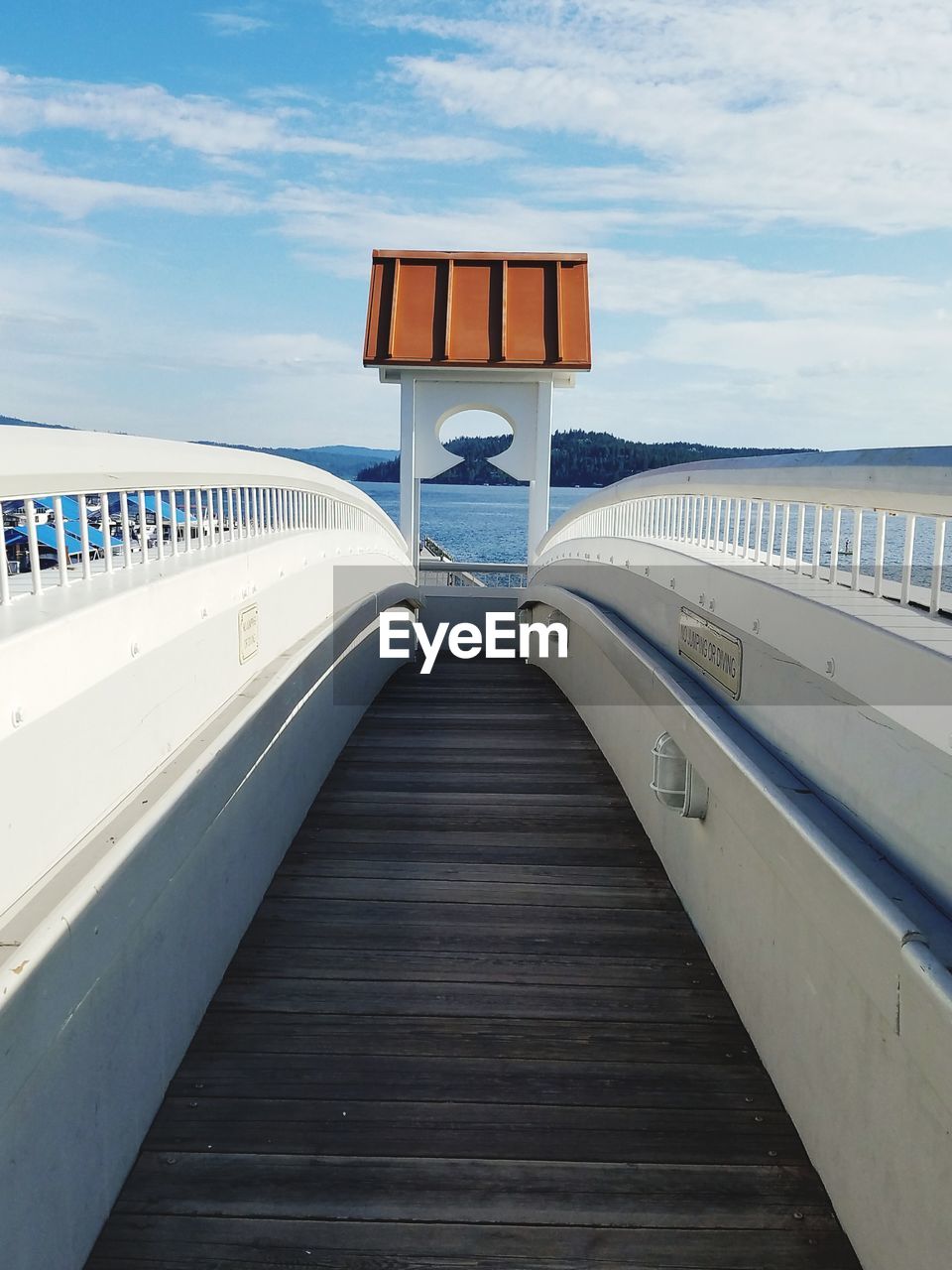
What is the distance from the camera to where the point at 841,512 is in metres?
3.37

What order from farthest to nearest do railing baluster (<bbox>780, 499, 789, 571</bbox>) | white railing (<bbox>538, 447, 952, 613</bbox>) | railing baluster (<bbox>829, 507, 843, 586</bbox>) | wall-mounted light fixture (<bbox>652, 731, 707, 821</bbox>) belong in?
wall-mounted light fixture (<bbox>652, 731, 707, 821</bbox>)
railing baluster (<bbox>780, 499, 789, 571</bbox>)
railing baluster (<bbox>829, 507, 843, 586</bbox>)
white railing (<bbox>538, 447, 952, 613</bbox>)

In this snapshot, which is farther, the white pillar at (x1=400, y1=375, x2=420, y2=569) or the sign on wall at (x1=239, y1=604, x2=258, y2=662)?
the white pillar at (x1=400, y1=375, x2=420, y2=569)

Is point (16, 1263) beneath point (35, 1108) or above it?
beneath

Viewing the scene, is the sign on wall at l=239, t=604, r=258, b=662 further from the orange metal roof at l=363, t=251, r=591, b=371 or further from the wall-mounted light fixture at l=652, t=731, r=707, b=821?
the orange metal roof at l=363, t=251, r=591, b=371

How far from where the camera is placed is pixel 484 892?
15.5 ft

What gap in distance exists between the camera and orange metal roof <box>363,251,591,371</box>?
14.0 metres

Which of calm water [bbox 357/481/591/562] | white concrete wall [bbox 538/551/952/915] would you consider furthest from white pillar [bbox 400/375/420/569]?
calm water [bbox 357/481/591/562]

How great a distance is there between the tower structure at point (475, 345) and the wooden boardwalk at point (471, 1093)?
9.95 meters

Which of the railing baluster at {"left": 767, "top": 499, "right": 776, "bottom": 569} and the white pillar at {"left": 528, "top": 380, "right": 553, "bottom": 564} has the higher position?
the white pillar at {"left": 528, "top": 380, "right": 553, "bottom": 564}

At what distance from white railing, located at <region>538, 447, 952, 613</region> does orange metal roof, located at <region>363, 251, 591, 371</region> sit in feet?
28.2

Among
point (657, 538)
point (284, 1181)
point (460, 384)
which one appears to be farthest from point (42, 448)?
point (460, 384)

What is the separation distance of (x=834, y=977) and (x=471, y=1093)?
3.95ft

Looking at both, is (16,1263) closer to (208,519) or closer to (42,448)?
(42,448)

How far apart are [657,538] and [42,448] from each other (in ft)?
14.2
